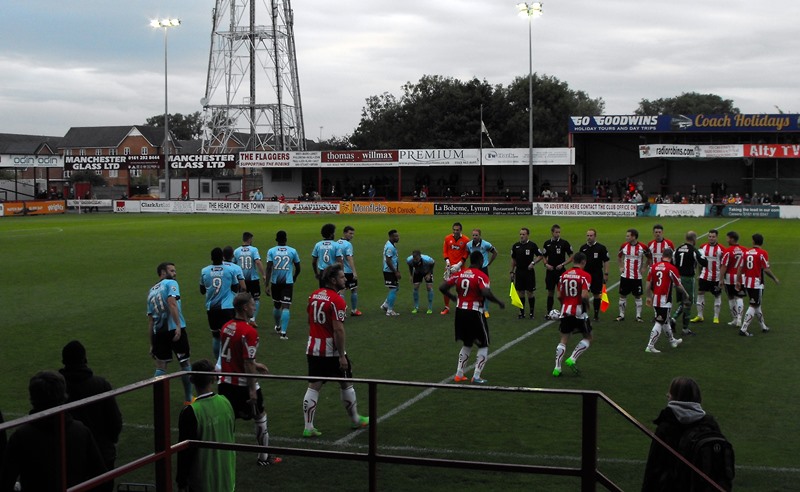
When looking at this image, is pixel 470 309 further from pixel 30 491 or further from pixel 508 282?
pixel 508 282

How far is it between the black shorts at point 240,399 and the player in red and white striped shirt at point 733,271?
11139mm

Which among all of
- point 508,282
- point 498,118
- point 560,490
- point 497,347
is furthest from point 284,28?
point 560,490

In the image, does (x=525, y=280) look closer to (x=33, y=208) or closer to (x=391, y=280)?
(x=391, y=280)

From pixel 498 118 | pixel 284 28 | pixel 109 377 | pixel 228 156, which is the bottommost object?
pixel 109 377

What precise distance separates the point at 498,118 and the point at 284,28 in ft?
81.4

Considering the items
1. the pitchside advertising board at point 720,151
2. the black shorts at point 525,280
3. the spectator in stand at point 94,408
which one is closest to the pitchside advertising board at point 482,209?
the pitchside advertising board at point 720,151

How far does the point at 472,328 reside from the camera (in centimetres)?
1197

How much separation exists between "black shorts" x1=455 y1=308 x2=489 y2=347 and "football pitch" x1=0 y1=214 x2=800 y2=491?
822 millimetres

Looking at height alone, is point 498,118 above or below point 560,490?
above

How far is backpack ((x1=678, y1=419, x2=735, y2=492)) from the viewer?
564 cm

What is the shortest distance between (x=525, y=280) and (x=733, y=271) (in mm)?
4167

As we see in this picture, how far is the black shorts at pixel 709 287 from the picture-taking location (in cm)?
1711

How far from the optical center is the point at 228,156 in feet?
224

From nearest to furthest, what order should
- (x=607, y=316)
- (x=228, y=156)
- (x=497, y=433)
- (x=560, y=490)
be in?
(x=560, y=490), (x=497, y=433), (x=607, y=316), (x=228, y=156)
